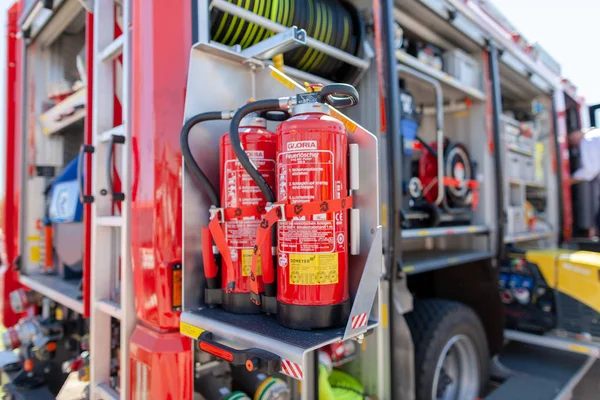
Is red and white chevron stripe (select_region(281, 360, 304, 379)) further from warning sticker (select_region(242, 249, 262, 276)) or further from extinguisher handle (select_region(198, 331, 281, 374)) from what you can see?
warning sticker (select_region(242, 249, 262, 276))

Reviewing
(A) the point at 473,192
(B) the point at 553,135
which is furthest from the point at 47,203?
(B) the point at 553,135

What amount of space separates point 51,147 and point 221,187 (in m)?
2.39

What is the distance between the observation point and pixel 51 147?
10.9 feet

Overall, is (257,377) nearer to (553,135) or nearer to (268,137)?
(268,137)

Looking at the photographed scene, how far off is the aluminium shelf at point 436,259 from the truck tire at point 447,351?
27 centimetres

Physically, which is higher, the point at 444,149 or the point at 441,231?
the point at 444,149

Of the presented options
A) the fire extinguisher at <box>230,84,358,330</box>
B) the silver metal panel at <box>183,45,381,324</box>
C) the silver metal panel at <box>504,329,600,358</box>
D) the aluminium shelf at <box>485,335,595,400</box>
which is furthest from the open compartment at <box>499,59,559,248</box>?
the fire extinguisher at <box>230,84,358,330</box>

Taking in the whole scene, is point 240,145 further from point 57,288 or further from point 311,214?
point 57,288

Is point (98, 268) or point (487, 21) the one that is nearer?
point (98, 268)

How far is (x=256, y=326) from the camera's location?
56.2 inches

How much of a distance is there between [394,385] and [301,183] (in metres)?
1.58

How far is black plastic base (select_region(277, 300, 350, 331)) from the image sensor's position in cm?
136

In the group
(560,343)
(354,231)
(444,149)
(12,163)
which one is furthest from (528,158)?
(12,163)

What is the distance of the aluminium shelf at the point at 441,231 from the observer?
2.60 m
